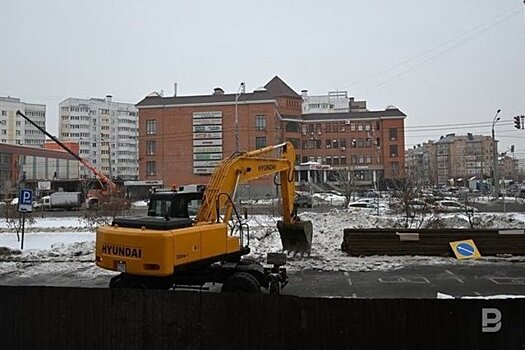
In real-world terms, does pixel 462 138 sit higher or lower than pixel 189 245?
higher

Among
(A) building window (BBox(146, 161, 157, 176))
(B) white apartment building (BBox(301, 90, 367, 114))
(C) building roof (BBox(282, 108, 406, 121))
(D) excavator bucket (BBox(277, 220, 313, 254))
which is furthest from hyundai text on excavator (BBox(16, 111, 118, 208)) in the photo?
(B) white apartment building (BBox(301, 90, 367, 114))

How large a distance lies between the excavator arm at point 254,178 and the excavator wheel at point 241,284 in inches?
57.6

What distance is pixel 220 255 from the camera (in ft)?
39.5

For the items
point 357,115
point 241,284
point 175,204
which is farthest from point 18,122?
point 241,284

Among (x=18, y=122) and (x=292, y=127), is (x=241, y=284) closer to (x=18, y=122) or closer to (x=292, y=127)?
(x=292, y=127)

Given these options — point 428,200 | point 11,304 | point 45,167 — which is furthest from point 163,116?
point 11,304

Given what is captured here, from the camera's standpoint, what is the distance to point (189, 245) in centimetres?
1103

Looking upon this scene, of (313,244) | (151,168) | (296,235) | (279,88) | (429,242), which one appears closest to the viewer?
(296,235)

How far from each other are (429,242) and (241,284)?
11094 mm

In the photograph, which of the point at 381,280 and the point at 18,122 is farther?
the point at 18,122

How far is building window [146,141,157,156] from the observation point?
85.2m

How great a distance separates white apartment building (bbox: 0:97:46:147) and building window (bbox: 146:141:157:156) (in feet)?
211

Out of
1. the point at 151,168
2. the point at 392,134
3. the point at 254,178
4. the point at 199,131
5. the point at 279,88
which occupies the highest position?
the point at 279,88

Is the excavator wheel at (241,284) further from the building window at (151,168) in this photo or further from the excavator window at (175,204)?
the building window at (151,168)
